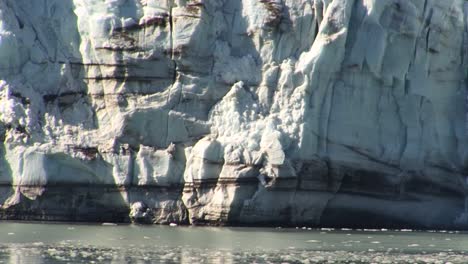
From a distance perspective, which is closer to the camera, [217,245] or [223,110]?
[217,245]

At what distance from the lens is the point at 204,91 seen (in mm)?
21922

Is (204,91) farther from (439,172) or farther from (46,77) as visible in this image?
(439,172)

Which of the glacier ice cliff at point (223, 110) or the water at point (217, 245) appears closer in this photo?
the water at point (217, 245)

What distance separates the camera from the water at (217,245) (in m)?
15.9

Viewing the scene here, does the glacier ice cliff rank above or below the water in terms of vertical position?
above

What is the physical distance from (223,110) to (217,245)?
180 inches

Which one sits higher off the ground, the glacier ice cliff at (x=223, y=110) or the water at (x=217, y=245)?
the glacier ice cliff at (x=223, y=110)

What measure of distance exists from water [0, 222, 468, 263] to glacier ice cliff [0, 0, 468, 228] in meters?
0.69

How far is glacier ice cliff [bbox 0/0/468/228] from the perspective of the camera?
21391 mm

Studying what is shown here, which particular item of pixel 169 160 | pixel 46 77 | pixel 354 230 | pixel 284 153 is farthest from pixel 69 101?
pixel 354 230

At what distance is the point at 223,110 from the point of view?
21.8 metres

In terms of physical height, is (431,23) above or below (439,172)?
above

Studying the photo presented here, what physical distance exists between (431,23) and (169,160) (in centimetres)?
538

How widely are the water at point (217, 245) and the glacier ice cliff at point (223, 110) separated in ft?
2.26
